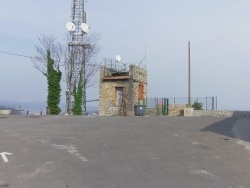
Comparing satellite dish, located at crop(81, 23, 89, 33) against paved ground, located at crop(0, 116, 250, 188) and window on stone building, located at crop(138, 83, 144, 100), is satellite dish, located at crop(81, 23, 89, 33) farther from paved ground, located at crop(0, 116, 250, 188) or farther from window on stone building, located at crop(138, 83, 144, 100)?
paved ground, located at crop(0, 116, 250, 188)

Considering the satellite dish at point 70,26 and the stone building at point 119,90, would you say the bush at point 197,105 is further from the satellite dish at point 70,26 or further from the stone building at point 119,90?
the satellite dish at point 70,26

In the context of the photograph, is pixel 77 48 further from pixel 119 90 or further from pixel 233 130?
pixel 233 130

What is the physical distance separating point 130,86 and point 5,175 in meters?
30.4

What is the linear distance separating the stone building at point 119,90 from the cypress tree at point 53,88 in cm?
418

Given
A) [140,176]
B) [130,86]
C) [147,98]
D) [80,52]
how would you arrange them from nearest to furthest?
[140,176]
[130,86]
[147,98]
[80,52]

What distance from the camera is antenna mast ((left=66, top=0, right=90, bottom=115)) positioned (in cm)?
4472

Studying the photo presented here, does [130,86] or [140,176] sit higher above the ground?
[130,86]

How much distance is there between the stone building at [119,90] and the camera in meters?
39.4

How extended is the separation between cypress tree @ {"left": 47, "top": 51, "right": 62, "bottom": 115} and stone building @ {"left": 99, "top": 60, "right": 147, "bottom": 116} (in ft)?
13.7

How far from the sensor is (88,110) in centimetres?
4672

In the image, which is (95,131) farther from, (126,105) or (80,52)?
(80,52)

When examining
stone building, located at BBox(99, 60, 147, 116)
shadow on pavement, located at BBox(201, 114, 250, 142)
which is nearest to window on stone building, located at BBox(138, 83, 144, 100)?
stone building, located at BBox(99, 60, 147, 116)

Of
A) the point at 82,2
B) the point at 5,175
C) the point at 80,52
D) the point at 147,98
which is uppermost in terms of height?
the point at 82,2

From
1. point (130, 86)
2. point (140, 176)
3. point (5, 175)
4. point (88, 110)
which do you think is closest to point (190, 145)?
point (140, 176)
